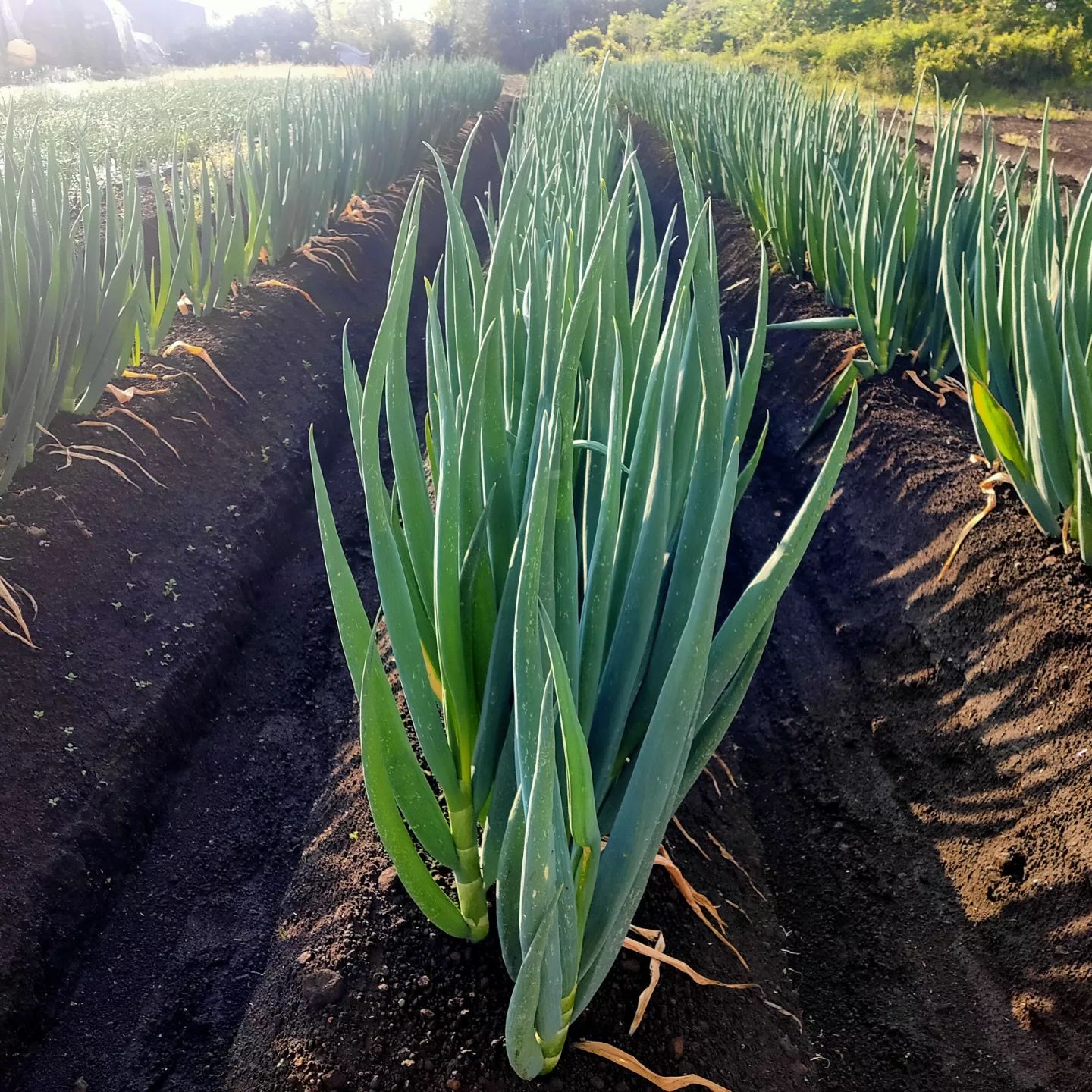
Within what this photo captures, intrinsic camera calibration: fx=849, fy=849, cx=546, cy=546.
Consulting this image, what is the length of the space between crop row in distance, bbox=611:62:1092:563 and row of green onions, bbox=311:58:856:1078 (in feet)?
2.71

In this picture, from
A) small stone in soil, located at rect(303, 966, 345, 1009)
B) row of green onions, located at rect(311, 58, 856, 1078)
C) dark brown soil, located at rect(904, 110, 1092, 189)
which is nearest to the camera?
row of green onions, located at rect(311, 58, 856, 1078)

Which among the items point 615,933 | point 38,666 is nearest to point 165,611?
point 38,666

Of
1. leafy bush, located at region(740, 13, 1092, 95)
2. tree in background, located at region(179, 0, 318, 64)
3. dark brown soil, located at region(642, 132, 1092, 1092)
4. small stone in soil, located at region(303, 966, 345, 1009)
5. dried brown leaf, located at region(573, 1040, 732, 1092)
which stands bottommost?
dark brown soil, located at region(642, 132, 1092, 1092)

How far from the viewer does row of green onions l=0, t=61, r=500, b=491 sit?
5.87ft

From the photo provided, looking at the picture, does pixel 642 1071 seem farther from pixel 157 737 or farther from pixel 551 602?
pixel 157 737

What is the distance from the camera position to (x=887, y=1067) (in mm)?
1205

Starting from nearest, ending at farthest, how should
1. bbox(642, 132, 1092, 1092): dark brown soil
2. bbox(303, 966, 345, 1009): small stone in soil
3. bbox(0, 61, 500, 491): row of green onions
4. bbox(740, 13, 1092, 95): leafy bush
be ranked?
bbox(303, 966, 345, 1009): small stone in soil → bbox(642, 132, 1092, 1092): dark brown soil → bbox(0, 61, 500, 491): row of green onions → bbox(740, 13, 1092, 95): leafy bush

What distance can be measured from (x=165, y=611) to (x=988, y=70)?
578 inches

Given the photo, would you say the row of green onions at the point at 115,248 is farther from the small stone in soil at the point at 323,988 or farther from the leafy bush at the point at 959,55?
the leafy bush at the point at 959,55

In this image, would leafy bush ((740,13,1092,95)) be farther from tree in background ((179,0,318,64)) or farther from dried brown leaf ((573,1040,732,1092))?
tree in background ((179,0,318,64))

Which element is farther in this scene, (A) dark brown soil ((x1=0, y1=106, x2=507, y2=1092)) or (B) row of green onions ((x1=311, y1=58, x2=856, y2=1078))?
(A) dark brown soil ((x1=0, y1=106, x2=507, y2=1092))

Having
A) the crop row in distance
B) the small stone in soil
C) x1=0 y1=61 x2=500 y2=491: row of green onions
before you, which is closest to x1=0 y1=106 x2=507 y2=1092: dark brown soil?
x1=0 y1=61 x2=500 y2=491: row of green onions

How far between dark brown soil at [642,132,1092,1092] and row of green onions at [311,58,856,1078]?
2.05 ft

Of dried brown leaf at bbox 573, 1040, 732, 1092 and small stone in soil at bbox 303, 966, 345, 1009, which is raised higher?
dried brown leaf at bbox 573, 1040, 732, 1092
